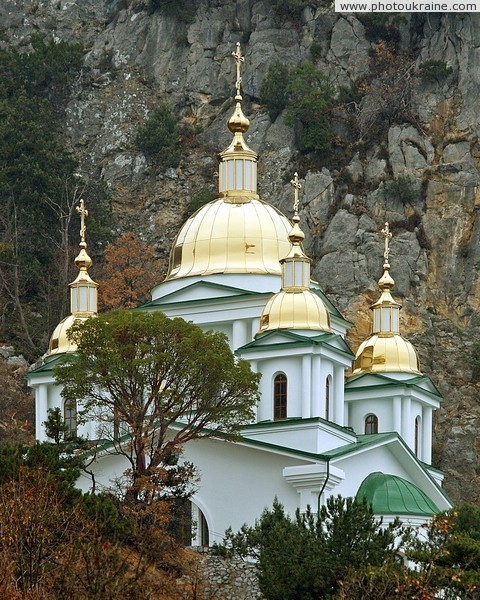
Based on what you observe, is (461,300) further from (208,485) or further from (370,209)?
(208,485)

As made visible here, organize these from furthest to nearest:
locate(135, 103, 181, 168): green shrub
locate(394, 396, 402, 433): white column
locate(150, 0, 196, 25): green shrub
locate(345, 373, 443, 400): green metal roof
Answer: locate(150, 0, 196, 25): green shrub
locate(135, 103, 181, 168): green shrub
locate(394, 396, 402, 433): white column
locate(345, 373, 443, 400): green metal roof

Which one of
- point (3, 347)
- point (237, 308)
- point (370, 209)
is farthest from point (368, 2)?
point (237, 308)

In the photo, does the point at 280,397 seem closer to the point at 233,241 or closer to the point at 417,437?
the point at 233,241

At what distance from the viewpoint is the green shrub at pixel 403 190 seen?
62625 mm

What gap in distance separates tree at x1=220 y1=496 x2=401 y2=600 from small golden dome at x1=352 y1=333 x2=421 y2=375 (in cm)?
1354

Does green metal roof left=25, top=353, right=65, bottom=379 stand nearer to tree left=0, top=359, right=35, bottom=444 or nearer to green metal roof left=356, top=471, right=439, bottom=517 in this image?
tree left=0, top=359, right=35, bottom=444

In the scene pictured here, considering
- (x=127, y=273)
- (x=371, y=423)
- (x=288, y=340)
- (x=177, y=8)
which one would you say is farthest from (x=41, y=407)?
(x=177, y=8)

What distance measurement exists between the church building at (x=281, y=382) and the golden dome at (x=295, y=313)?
3cm

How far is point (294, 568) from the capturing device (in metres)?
31.1

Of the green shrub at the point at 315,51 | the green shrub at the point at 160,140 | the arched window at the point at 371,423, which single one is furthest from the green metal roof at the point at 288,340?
the green shrub at the point at 315,51

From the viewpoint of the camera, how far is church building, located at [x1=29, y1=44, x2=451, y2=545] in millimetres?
40875

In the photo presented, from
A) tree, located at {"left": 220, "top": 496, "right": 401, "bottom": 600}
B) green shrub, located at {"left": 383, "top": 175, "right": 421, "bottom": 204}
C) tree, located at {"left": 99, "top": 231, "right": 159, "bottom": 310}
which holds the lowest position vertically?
tree, located at {"left": 220, "top": 496, "right": 401, "bottom": 600}

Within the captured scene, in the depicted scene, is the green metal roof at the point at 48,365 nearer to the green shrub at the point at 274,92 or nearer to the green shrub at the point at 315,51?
the green shrub at the point at 274,92

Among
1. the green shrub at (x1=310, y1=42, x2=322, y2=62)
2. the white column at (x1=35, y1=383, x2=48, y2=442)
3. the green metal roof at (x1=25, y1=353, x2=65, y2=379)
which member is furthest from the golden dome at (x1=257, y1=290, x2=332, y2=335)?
the green shrub at (x1=310, y1=42, x2=322, y2=62)
